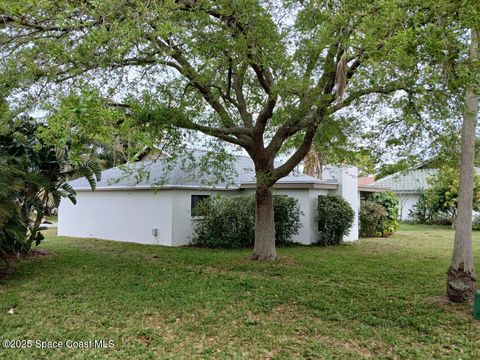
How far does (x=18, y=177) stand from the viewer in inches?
362

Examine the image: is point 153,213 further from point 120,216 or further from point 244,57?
point 244,57

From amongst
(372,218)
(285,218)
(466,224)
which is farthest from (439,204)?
(466,224)

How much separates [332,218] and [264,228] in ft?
16.4

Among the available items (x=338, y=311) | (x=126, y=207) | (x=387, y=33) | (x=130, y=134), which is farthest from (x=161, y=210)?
(x=387, y=33)

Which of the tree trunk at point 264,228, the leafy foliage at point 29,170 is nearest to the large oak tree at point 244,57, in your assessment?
the tree trunk at point 264,228

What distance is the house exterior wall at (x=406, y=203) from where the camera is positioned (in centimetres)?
3011

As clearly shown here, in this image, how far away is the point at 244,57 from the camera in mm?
8289

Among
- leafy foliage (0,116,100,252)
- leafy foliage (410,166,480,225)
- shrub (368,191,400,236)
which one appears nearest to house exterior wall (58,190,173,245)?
leafy foliage (0,116,100,252)

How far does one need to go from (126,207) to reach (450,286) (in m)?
13.5

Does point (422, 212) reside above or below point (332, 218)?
below

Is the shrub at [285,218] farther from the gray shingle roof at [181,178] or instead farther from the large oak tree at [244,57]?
the large oak tree at [244,57]

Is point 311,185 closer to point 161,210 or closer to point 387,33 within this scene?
point 161,210

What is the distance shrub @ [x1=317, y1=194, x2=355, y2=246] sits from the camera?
50.2ft

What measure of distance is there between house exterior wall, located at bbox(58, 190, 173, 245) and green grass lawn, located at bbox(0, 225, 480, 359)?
443 cm
